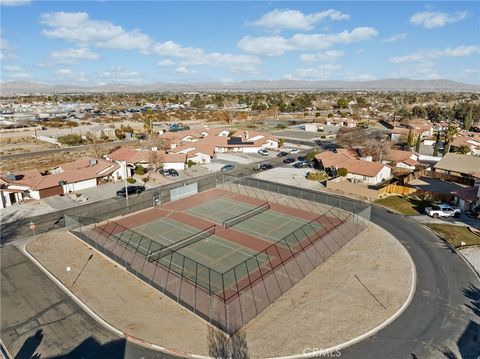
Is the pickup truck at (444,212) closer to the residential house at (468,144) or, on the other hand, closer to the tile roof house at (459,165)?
the tile roof house at (459,165)

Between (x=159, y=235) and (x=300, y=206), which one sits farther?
(x=300, y=206)

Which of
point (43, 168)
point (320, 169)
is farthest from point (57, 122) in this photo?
point (320, 169)

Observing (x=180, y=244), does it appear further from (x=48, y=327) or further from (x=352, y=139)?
(x=352, y=139)

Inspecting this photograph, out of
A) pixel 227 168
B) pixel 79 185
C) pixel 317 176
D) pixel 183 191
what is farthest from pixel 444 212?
pixel 79 185

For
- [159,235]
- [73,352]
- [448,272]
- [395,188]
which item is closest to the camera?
[73,352]

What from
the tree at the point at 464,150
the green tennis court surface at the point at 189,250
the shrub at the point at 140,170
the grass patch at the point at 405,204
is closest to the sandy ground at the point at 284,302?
the green tennis court surface at the point at 189,250

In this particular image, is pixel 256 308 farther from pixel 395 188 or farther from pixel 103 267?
pixel 395 188

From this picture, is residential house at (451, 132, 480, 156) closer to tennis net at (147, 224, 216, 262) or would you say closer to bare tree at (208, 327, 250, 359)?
tennis net at (147, 224, 216, 262)
